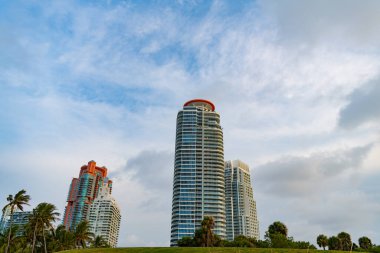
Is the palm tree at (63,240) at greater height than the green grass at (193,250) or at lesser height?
greater

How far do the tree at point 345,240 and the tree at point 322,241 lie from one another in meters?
5.24

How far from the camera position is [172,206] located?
620ft

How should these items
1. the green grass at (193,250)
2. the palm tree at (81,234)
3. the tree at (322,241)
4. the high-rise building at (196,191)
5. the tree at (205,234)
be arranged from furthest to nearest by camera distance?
the high-rise building at (196,191), the tree at (322,241), the tree at (205,234), the palm tree at (81,234), the green grass at (193,250)

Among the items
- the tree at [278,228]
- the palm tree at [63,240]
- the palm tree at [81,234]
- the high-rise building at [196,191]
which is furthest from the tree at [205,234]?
the high-rise building at [196,191]

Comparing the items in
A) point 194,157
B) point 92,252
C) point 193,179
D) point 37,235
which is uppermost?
point 194,157

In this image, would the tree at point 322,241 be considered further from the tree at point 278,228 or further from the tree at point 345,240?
the tree at point 278,228

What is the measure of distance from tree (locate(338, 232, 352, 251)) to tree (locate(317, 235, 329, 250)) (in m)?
5.24

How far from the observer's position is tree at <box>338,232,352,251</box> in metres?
107

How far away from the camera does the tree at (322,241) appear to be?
10475 cm

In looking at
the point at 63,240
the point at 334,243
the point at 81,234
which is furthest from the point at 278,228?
the point at 63,240

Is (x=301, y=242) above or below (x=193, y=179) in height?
below

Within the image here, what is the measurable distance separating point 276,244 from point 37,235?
61031mm

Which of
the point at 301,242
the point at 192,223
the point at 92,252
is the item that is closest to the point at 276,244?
the point at 301,242

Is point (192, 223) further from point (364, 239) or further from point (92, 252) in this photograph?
point (92, 252)
